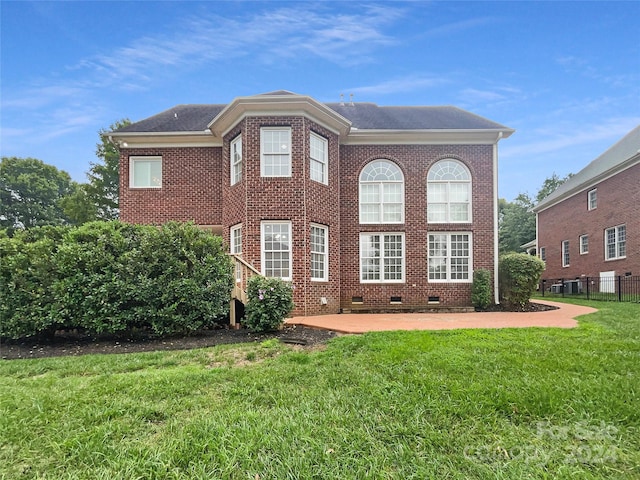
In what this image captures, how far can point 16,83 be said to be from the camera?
28.7 feet

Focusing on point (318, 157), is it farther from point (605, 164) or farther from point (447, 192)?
point (605, 164)

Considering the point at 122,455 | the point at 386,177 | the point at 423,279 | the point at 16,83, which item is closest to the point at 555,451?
the point at 122,455

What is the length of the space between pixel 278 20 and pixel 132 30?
4.14 meters

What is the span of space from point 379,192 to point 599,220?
15.4 metres

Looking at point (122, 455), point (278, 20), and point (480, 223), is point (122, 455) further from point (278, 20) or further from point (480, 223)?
point (480, 223)

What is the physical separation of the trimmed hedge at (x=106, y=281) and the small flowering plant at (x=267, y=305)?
2.48 ft

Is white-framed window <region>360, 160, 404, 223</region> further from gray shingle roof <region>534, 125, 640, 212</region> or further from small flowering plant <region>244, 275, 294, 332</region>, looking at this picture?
gray shingle roof <region>534, 125, 640, 212</region>

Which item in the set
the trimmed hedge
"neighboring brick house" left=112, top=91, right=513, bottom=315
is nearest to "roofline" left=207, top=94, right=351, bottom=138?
"neighboring brick house" left=112, top=91, right=513, bottom=315

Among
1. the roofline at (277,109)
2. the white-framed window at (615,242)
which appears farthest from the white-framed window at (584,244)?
the roofline at (277,109)

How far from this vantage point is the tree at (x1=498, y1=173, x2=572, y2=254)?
3094 cm

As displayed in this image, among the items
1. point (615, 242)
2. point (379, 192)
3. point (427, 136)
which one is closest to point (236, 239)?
point (379, 192)

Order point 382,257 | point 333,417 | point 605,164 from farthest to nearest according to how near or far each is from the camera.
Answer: point 605,164 → point 382,257 → point 333,417

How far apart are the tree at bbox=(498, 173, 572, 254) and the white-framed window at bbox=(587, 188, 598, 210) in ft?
36.4

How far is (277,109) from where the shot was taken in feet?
32.1
